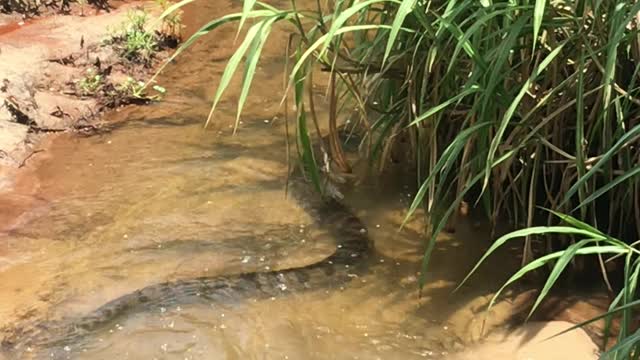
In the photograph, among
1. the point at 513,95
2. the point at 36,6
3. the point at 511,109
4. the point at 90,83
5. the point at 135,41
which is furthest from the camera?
the point at 36,6

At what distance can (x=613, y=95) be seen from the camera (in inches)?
100.0

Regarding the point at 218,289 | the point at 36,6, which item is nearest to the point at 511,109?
the point at 218,289

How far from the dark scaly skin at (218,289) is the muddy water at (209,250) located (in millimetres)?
39

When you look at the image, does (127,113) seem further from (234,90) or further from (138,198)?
(138,198)

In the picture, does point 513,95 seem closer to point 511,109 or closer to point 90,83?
point 511,109

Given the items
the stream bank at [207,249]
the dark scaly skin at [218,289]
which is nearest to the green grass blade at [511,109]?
the stream bank at [207,249]

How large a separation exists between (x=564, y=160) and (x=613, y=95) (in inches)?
10.3

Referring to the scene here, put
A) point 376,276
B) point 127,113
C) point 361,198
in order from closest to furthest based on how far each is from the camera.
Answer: point 376,276, point 361,198, point 127,113

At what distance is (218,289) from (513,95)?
1186 mm

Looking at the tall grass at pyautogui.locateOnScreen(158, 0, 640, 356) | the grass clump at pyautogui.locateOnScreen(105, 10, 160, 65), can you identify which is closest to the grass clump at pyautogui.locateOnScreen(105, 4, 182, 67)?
the grass clump at pyautogui.locateOnScreen(105, 10, 160, 65)

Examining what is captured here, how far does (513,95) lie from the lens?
104 inches

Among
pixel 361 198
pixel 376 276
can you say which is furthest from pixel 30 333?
pixel 361 198

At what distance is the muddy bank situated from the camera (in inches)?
151

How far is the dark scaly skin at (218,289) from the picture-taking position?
2.62 m
